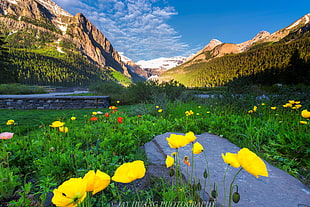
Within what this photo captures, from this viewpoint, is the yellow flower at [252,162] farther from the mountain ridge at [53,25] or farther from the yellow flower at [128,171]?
the mountain ridge at [53,25]

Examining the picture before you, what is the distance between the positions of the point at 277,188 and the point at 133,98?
9.13m

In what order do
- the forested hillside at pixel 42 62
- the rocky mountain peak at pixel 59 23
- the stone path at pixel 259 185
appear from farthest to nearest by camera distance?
the rocky mountain peak at pixel 59 23 < the forested hillside at pixel 42 62 < the stone path at pixel 259 185

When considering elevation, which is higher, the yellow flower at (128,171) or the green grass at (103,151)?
the yellow flower at (128,171)

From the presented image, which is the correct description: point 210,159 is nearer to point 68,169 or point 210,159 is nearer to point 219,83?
point 68,169

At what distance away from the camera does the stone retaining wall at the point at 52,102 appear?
7.62 m

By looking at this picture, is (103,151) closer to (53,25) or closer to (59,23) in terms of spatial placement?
(53,25)

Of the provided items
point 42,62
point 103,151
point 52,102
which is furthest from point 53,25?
point 103,151

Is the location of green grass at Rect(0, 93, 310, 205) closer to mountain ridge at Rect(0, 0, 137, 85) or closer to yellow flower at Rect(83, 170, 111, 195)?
yellow flower at Rect(83, 170, 111, 195)

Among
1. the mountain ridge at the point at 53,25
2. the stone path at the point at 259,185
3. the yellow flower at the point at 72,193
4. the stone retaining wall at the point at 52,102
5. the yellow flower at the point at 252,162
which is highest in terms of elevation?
the mountain ridge at the point at 53,25

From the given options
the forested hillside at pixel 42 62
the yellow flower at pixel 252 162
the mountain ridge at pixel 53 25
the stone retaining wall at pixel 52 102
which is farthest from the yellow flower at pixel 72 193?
the mountain ridge at pixel 53 25

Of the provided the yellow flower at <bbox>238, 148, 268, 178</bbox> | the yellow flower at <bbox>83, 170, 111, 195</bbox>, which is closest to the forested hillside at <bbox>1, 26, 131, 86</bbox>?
the yellow flower at <bbox>83, 170, 111, 195</bbox>

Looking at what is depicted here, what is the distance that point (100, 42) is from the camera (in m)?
151

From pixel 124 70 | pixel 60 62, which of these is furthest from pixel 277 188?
pixel 124 70

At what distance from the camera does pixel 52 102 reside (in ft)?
26.0
